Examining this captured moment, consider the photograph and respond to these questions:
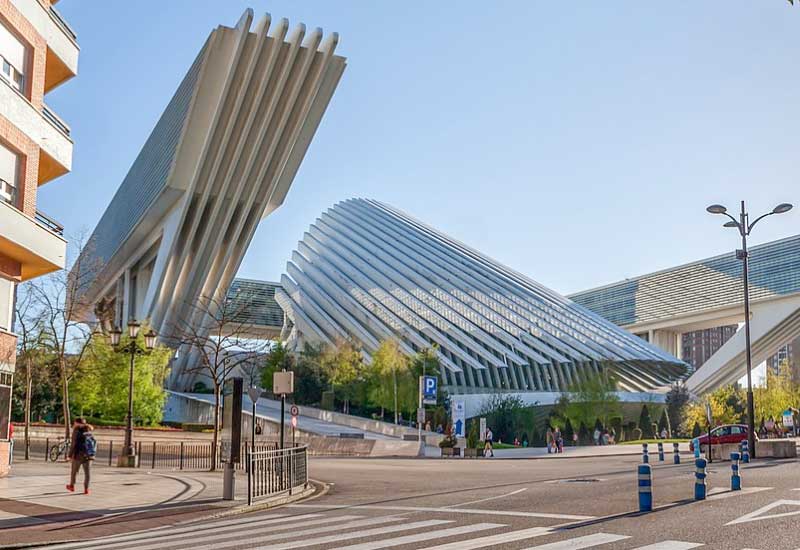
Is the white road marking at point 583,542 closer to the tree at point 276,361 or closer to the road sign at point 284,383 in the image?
the road sign at point 284,383

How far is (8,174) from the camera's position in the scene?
18.6m

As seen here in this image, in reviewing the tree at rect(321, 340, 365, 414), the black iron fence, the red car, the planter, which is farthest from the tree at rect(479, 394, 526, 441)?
the black iron fence

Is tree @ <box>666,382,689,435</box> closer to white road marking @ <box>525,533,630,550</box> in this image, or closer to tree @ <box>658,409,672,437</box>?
tree @ <box>658,409,672,437</box>

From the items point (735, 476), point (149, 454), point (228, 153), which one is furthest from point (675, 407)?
point (735, 476)

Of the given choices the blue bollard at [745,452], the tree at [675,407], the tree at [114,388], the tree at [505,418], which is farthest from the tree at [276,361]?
the blue bollard at [745,452]

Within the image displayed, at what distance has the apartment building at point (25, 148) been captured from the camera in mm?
18250

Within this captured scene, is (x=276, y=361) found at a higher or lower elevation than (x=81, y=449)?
higher

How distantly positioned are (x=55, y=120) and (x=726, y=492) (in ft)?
56.8

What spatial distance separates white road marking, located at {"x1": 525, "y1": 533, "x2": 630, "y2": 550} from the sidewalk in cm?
618

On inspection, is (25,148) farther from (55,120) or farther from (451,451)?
(451,451)

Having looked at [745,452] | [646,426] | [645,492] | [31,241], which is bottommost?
[646,426]

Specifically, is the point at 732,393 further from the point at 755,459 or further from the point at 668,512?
the point at 668,512

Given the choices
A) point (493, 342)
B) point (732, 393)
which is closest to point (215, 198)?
point (493, 342)

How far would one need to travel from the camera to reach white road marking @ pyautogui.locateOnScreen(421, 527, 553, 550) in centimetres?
930
